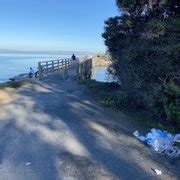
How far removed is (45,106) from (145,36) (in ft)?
16.2

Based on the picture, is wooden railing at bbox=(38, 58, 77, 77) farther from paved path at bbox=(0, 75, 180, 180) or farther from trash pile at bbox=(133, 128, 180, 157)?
trash pile at bbox=(133, 128, 180, 157)

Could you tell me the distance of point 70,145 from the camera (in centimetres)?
1009

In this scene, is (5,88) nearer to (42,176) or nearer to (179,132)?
(179,132)

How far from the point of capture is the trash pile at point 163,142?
9688 millimetres

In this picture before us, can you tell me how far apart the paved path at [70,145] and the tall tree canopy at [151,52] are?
4.08 feet

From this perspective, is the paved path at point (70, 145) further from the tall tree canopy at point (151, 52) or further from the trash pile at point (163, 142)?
the tall tree canopy at point (151, 52)

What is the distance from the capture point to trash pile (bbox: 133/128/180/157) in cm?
969

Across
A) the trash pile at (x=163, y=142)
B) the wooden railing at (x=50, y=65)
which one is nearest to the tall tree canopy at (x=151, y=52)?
the trash pile at (x=163, y=142)

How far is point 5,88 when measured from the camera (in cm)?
1933

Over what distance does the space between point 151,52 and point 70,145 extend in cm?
457

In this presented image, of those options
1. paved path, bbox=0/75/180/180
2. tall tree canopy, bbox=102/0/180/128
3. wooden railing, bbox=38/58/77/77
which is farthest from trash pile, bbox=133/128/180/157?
wooden railing, bbox=38/58/77/77

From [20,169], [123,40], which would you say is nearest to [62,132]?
[20,169]

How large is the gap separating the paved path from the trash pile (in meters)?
0.24

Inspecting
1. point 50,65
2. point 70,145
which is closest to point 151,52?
point 70,145
